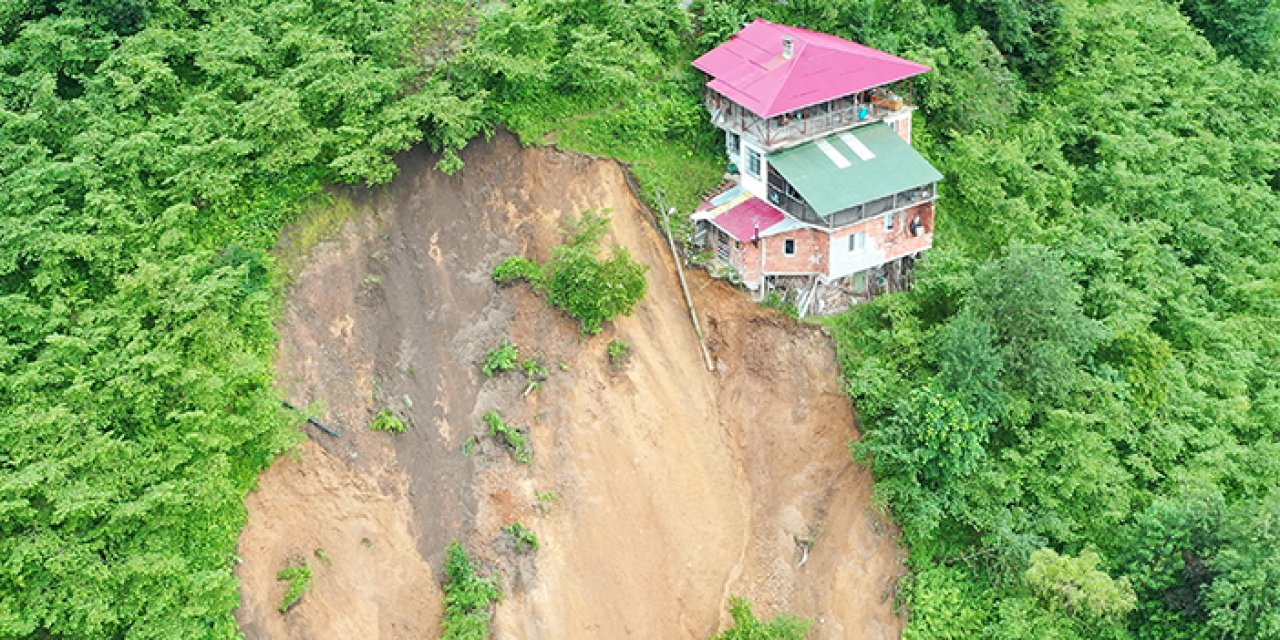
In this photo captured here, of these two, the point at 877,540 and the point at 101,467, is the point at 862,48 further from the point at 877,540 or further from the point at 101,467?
the point at 101,467

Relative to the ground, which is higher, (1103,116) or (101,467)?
(101,467)

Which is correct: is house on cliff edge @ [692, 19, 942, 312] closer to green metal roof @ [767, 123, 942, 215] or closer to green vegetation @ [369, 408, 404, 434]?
green metal roof @ [767, 123, 942, 215]

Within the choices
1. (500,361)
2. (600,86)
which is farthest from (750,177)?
(500,361)

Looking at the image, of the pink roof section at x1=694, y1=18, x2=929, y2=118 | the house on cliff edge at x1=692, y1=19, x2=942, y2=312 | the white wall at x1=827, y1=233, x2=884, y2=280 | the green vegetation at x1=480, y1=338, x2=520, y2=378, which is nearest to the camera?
the green vegetation at x1=480, y1=338, x2=520, y2=378

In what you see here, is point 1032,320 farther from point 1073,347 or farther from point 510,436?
point 510,436

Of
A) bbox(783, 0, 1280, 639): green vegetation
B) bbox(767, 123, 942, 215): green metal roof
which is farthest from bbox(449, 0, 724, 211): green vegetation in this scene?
bbox(783, 0, 1280, 639): green vegetation

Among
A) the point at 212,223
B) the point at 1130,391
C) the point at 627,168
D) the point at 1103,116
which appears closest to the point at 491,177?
the point at 627,168
